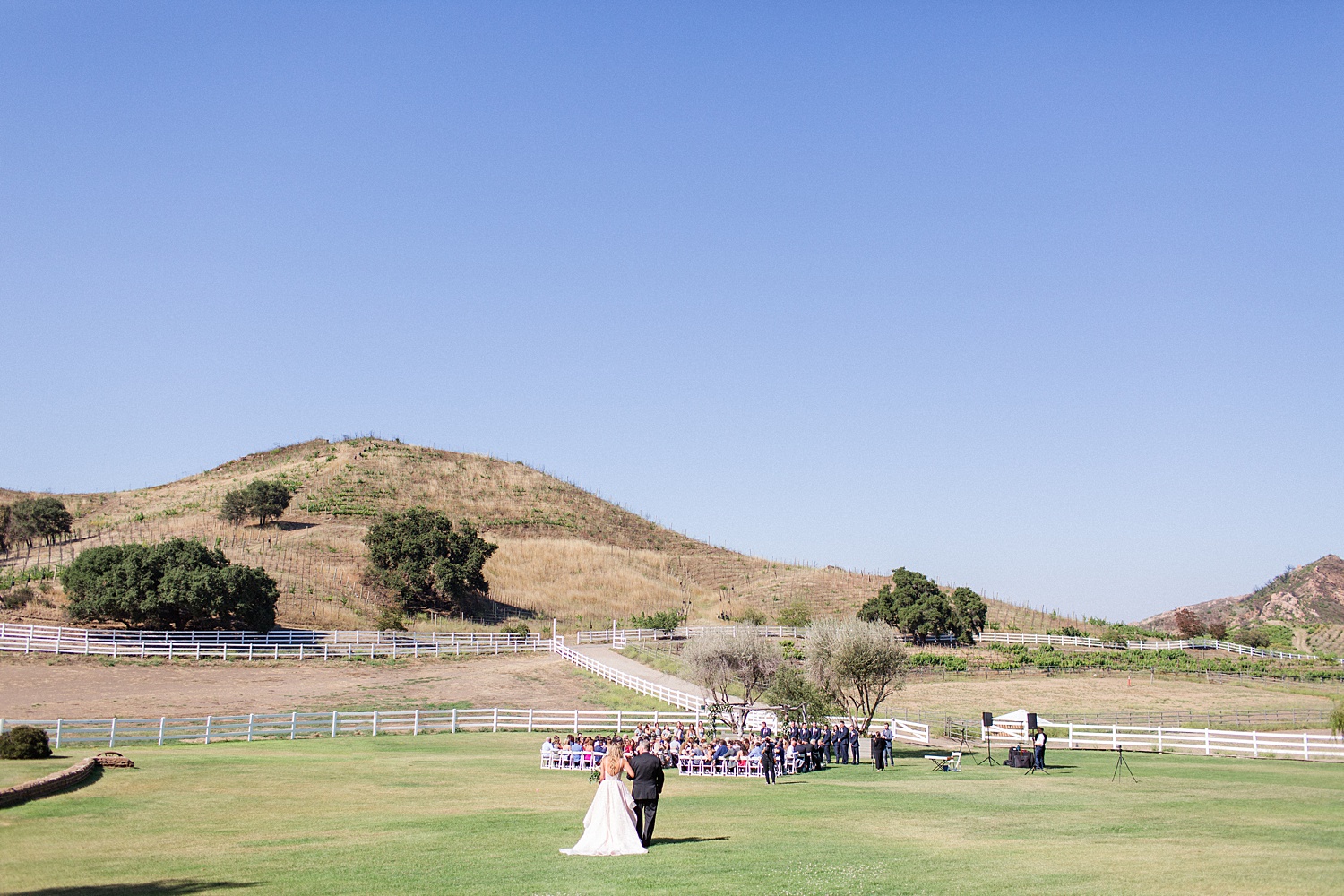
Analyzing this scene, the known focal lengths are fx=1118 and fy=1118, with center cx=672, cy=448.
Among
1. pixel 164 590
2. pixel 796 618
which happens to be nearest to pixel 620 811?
pixel 164 590

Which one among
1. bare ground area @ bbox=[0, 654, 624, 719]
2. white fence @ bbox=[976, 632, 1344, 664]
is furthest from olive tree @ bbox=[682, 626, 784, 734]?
white fence @ bbox=[976, 632, 1344, 664]

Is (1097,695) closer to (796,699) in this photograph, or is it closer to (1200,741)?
(1200,741)

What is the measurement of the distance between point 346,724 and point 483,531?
96.3m

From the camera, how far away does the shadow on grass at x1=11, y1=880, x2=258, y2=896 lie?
14.1 meters

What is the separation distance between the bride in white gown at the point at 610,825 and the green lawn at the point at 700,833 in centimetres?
51

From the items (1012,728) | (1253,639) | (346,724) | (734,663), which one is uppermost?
(734,663)

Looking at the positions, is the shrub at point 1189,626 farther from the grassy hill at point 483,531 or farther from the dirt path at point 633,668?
the dirt path at point 633,668

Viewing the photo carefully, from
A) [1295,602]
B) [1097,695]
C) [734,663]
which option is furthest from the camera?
[1295,602]

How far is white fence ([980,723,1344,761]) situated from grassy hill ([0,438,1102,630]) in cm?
6276

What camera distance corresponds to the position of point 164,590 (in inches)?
2830

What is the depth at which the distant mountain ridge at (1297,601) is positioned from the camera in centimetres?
15525

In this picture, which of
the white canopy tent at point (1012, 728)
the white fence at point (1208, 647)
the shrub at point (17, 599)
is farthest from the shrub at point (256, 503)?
the white canopy tent at point (1012, 728)

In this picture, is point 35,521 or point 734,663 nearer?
point 734,663

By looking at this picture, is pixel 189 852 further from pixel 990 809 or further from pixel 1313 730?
pixel 1313 730
